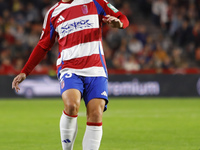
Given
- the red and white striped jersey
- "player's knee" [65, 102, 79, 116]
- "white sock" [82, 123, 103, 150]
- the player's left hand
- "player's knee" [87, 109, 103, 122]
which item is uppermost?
the player's left hand

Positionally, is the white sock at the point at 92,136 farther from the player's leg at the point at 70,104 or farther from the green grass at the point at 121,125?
the green grass at the point at 121,125

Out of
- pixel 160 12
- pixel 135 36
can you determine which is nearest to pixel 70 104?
pixel 135 36

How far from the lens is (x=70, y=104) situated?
5.27 meters

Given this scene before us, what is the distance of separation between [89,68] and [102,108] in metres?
0.46

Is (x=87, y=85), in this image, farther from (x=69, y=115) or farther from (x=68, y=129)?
(x=68, y=129)

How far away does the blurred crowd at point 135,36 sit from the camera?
733 inches

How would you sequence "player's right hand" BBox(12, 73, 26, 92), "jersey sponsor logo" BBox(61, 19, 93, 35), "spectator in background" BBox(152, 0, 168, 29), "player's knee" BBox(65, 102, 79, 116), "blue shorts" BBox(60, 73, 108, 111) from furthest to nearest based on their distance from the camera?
1. "spectator in background" BBox(152, 0, 168, 29)
2. "player's right hand" BBox(12, 73, 26, 92)
3. "jersey sponsor logo" BBox(61, 19, 93, 35)
4. "blue shorts" BBox(60, 73, 108, 111)
5. "player's knee" BBox(65, 102, 79, 116)

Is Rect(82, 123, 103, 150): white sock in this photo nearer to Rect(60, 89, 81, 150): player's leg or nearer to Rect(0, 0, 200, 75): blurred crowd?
Rect(60, 89, 81, 150): player's leg

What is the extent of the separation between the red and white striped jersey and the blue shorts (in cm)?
6

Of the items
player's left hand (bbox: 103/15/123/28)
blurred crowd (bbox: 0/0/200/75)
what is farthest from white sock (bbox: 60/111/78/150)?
blurred crowd (bbox: 0/0/200/75)

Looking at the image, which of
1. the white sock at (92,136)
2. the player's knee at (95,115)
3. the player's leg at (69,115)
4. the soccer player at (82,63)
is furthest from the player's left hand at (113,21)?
the white sock at (92,136)

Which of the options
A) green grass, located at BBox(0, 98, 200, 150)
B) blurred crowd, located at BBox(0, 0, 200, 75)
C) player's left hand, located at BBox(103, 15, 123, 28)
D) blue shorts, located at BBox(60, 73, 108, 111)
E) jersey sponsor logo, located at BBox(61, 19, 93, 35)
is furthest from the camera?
blurred crowd, located at BBox(0, 0, 200, 75)

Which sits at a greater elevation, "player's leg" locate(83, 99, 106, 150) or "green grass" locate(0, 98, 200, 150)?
"player's leg" locate(83, 99, 106, 150)

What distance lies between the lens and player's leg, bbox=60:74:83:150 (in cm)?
529
